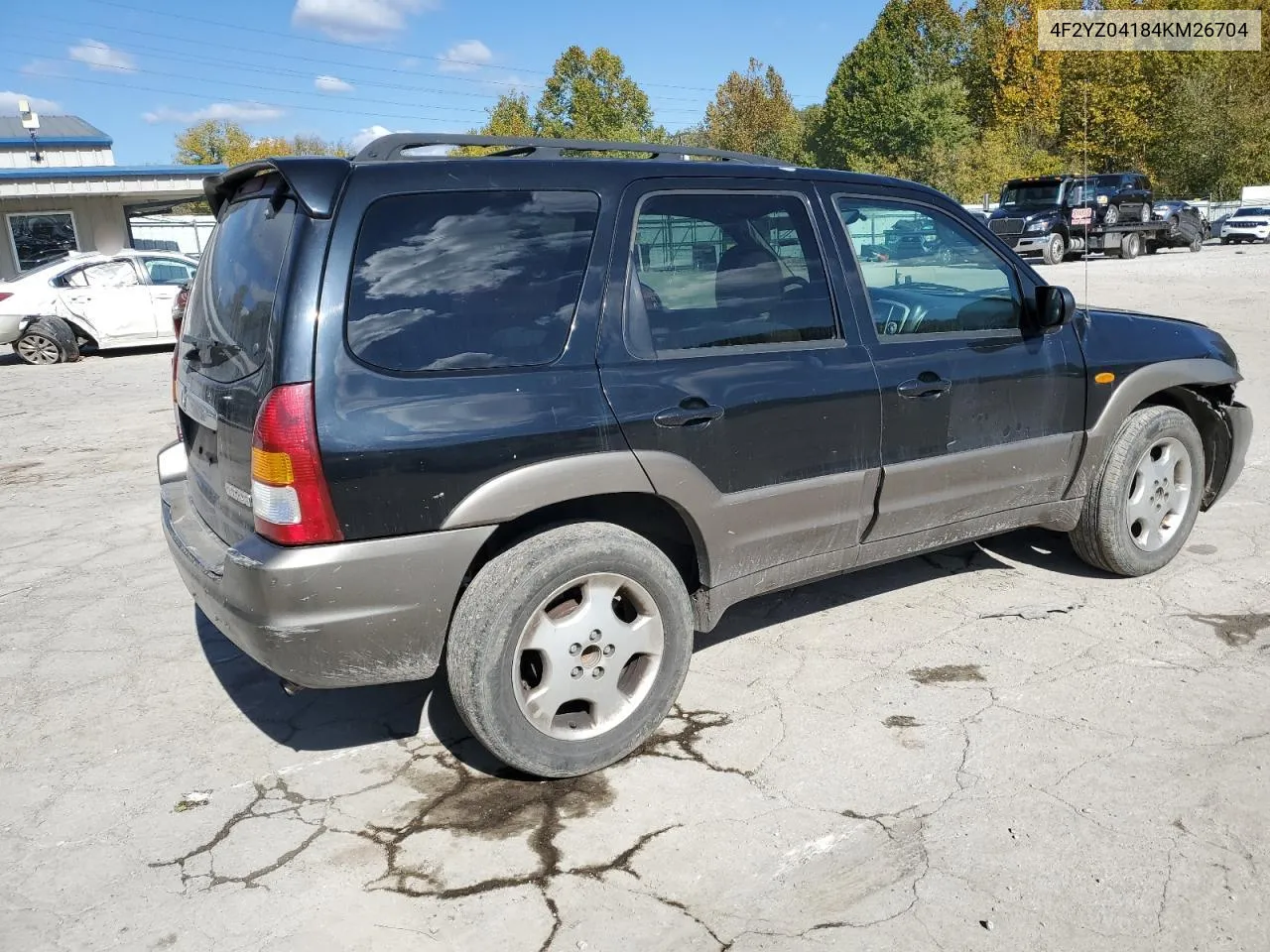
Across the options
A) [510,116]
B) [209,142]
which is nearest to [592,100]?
[510,116]

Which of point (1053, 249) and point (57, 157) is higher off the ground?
point (57, 157)

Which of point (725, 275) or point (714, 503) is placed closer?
point (714, 503)

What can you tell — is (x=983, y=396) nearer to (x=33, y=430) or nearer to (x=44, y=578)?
(x=44, y=578)

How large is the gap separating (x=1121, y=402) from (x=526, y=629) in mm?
2872

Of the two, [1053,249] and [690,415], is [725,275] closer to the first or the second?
[690,415]

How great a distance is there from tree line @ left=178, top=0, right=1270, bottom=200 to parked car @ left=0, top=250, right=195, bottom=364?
31672mm

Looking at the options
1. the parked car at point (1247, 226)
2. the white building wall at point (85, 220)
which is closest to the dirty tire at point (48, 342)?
the white building wall at point (85, 220)

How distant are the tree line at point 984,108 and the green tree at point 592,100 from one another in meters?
0.10

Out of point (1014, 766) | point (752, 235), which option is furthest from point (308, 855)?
point (752, 235)

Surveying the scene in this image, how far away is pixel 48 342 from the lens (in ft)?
48.7

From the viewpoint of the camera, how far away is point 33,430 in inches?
385

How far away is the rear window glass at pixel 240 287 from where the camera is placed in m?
2.96

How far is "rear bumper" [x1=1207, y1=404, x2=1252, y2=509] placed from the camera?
4871 millimetres

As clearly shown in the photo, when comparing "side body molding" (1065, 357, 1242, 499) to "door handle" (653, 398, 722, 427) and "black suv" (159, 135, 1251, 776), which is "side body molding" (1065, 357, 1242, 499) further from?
"door handle" (653, 398, 722, 427)
